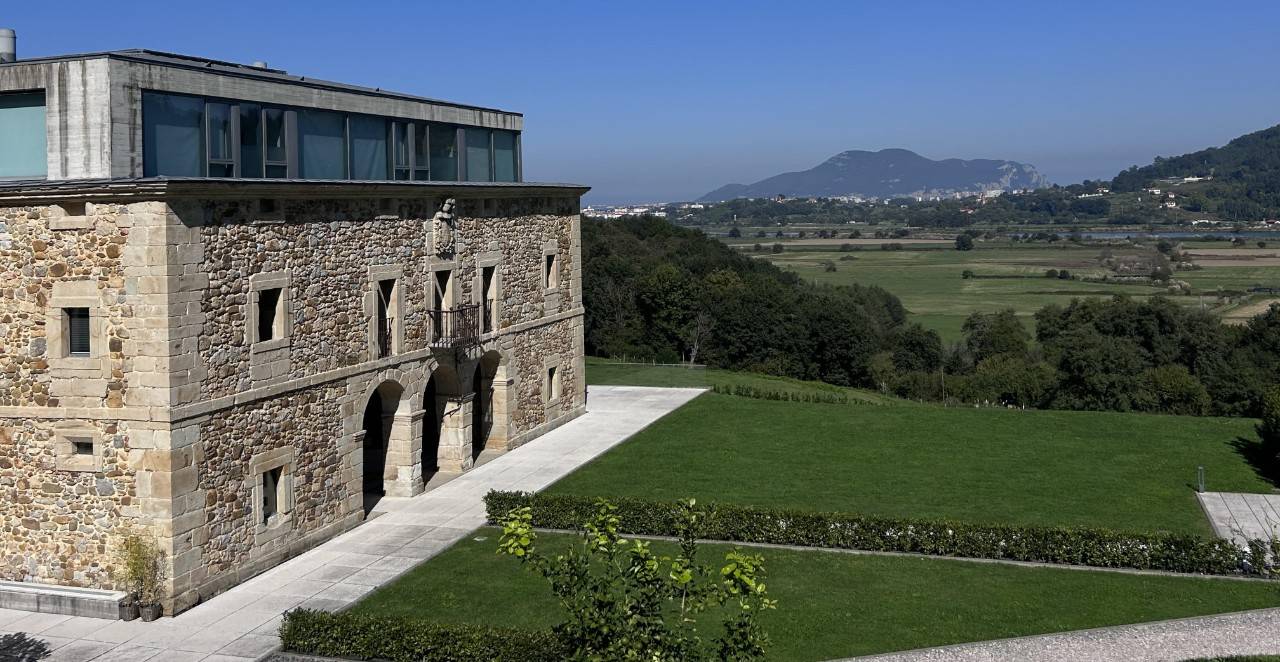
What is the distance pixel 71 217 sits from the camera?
18094 mm

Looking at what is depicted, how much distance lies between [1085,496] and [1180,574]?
19.5 ft

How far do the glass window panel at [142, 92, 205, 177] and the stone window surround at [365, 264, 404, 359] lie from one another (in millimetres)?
4861

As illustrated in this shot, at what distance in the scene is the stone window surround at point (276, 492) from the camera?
66.3ft

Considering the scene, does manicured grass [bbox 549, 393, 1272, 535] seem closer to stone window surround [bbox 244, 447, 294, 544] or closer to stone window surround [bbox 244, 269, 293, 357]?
stone window surround [bbox 244, 447, 294, 544]

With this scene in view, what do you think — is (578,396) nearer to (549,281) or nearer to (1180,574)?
(549,281)

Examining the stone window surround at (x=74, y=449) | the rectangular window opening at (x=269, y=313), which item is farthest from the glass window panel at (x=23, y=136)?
the stone window surround at (x=74, y=449)

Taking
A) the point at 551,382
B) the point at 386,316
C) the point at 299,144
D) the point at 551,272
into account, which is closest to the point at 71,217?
the point at 299,144

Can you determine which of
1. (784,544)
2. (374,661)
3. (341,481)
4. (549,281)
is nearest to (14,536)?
(341,481)

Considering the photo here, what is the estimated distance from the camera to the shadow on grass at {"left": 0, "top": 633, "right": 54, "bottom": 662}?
1631cm

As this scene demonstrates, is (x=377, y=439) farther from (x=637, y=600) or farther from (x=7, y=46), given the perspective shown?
(x=637, y=600)

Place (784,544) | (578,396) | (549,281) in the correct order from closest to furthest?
(784,544), (549,281), (578,396)

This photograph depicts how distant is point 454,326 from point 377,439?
19.0 feet

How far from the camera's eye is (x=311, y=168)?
23.1 meters

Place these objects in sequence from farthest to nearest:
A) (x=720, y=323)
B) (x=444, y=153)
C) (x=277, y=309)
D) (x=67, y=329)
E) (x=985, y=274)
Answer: (x=985, y=274) < (x=720, y=323) < (x=444, y=153) < (x=277, y=309) < (x=67, y=329)
